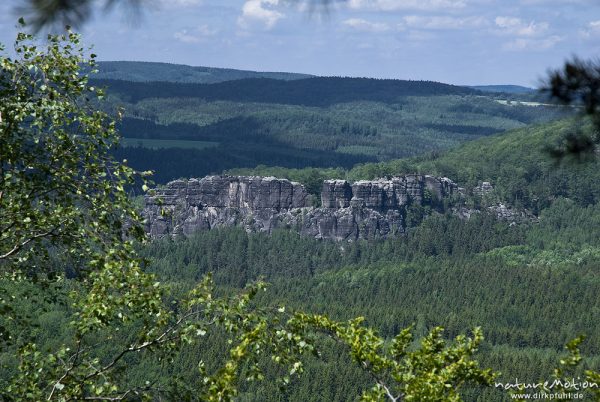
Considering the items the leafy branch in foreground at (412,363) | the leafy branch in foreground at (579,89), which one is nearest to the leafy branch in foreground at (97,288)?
the leafy branch in foreground at (412,363)

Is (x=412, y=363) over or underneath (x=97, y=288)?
underneath

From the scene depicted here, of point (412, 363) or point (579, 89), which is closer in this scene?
point (579, 89)

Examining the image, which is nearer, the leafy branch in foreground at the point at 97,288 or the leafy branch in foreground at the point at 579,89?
the leafy branch in foreground at the point at 579,89

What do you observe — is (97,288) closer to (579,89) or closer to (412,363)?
(412,363)

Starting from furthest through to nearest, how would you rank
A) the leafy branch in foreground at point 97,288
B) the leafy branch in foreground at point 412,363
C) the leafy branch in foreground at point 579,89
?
1. the leafy branch in foreground at point 97,288
2. the leafy branch in foreground at point 412,363
3. the leafy branch in foreground at point 579,89

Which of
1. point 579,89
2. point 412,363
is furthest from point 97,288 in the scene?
point 579,89

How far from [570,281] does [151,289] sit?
154 m

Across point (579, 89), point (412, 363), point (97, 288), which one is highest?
point (579, 89)

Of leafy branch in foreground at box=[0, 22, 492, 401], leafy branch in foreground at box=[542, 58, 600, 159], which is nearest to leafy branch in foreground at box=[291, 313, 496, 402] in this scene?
leafy branch in foreground at box=[0, 22, 492, 401]

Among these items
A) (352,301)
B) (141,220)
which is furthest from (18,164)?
(352,301)

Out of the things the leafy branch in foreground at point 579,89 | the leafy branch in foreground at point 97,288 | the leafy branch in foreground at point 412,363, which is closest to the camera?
the leafy branch in foreground at point 579,89

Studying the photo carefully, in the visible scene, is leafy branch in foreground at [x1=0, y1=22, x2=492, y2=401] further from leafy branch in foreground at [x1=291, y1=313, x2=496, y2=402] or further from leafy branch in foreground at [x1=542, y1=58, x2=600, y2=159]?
leafy branch in foreground at [x1=542, y1=58, x2=600, y2=159]

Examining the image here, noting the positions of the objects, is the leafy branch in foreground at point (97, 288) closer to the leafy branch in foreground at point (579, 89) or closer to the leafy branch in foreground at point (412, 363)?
the leafy branch in foreground at point (412, 363)

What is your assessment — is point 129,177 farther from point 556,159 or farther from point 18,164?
point 556,159
